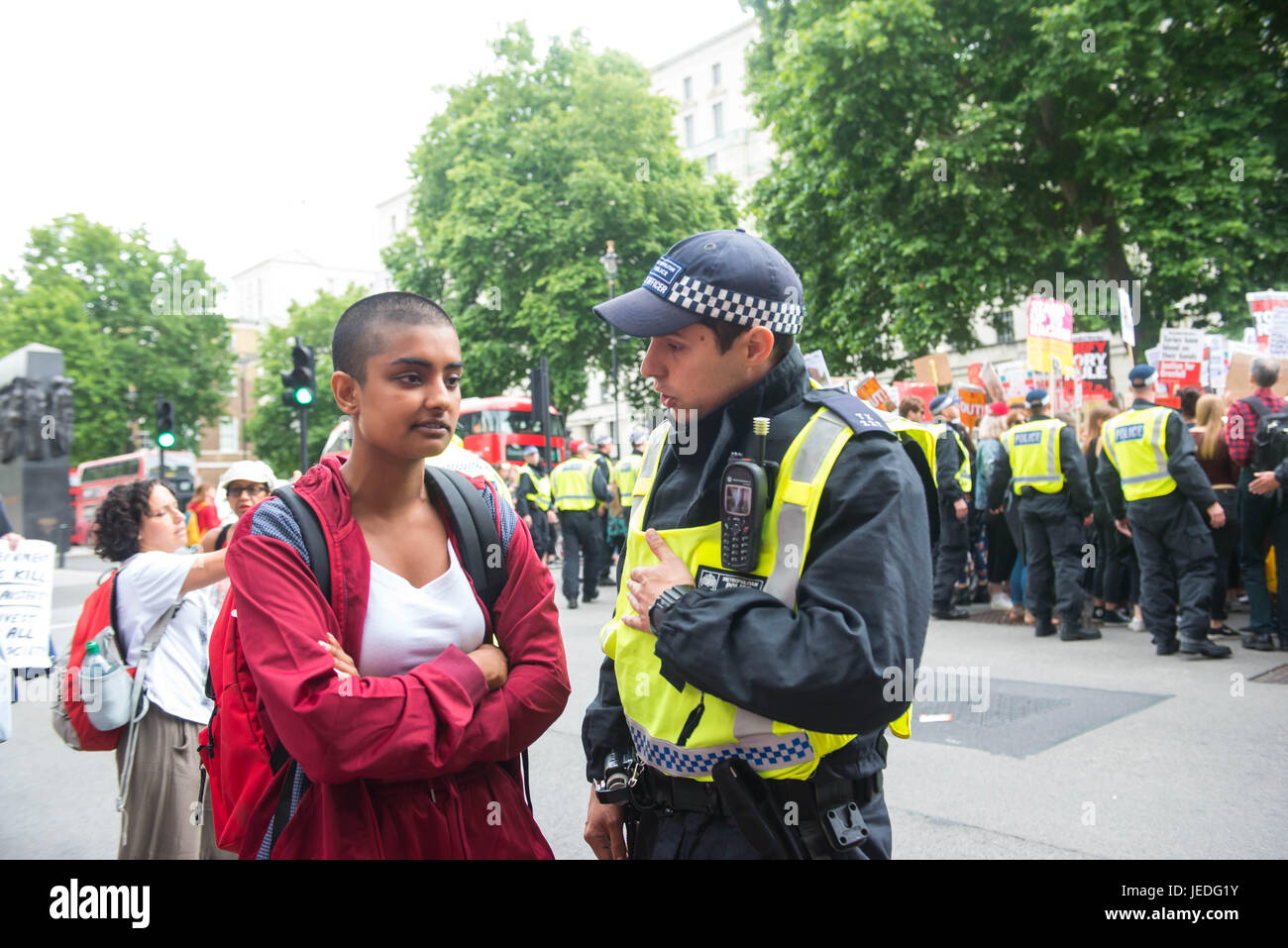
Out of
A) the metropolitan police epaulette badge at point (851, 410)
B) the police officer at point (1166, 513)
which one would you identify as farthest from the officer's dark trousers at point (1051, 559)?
the metropolitan police epaulette badge at point (851, 410)

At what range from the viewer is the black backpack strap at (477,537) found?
2.02 metres

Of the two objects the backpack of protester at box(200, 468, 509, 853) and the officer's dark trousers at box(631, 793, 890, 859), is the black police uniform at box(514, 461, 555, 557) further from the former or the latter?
the officer's dark trousers at box(631, 793, 890, 859)

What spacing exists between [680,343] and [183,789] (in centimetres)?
278

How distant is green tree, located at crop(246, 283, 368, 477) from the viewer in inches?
1884

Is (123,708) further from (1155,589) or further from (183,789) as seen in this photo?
(1155,589)

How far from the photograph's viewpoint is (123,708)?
3.44 m

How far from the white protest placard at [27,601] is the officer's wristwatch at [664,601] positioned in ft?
11.6

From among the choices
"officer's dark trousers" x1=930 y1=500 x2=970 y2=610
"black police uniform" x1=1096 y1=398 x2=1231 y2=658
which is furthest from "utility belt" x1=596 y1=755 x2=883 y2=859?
"officer's dark trousers" x1=930 y1=500 x2=970 y2=610

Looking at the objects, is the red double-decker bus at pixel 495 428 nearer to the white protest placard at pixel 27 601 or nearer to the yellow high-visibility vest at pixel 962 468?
the yellow high-visibility vest at pixel 962 468

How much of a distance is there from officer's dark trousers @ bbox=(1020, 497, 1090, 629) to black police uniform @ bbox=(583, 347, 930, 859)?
25.0 ft

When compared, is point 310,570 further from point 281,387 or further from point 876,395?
point 281,387

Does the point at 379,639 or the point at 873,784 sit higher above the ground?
the point at 379,639
